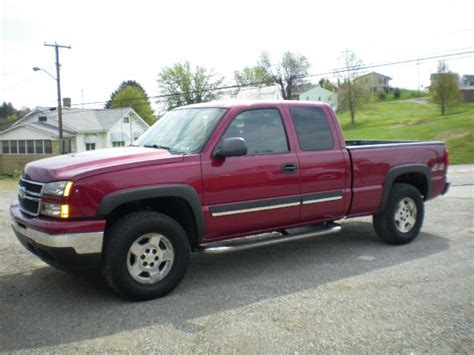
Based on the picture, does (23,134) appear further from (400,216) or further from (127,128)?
(400,216)

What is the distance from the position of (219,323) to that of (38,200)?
79.3 inches

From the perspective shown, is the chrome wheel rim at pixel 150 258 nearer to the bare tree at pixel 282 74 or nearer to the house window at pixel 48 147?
the house window at pixel 48 147

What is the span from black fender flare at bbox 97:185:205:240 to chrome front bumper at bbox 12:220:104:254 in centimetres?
21

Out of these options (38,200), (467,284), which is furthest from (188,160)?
(467,284)

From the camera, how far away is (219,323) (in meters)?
4.09

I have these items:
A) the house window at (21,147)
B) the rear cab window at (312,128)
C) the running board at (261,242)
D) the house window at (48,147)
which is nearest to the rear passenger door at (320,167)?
the rear cab window at (312,128)

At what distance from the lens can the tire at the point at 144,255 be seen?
14.7 ft

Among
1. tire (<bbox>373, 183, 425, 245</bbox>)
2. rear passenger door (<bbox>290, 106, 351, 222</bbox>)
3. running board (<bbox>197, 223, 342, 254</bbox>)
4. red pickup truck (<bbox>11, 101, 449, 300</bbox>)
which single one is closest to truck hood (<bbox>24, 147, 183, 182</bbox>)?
red pickup truck (<bbox>11, 101, 449, 300</bbox>)

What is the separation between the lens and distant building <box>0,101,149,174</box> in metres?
45.3

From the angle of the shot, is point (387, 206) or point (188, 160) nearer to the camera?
point (188, 160)

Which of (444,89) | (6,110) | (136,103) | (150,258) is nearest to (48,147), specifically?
(136,103)

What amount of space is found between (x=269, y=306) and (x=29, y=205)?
2.49m

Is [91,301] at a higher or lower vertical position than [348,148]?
lower

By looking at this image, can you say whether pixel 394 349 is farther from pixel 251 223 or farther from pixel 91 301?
pixel 91 301
